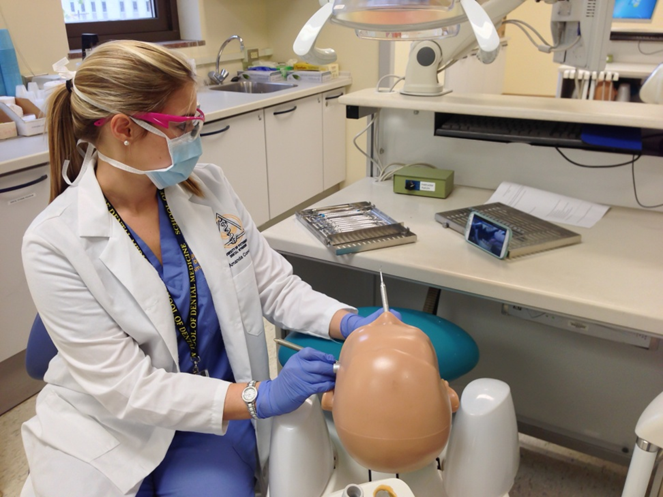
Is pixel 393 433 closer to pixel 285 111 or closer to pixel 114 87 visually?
pixel 114 87

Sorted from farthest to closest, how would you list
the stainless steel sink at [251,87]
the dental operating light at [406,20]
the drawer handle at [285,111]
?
the stainless steel sink at [251,87] < the drawer handle at [285,111] < the dental operating light at [406,20]

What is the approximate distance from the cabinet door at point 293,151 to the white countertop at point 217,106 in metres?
0.07

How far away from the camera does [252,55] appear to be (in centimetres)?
377

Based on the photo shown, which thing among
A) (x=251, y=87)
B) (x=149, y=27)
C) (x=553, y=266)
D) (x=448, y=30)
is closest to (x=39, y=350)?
(x=448, y=30)

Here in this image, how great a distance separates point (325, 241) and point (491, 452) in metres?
0.63

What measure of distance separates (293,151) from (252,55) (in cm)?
95

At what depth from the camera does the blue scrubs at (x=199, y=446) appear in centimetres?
106

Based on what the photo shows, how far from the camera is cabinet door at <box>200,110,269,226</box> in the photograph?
2.60 meters

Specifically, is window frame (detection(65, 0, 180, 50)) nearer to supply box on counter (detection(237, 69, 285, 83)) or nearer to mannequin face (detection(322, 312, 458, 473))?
supply box on counter (detection(237, 69, 285, 83))

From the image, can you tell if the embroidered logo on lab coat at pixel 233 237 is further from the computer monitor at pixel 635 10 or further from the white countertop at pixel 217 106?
the computer monitor at pixel 635 10

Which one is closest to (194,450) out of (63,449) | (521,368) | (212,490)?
(212,490)

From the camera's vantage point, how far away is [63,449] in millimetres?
1019

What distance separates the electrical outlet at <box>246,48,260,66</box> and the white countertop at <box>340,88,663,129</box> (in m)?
2.19

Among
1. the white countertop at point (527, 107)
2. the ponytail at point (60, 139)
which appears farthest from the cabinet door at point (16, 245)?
the white countertop at point (527, 107)
